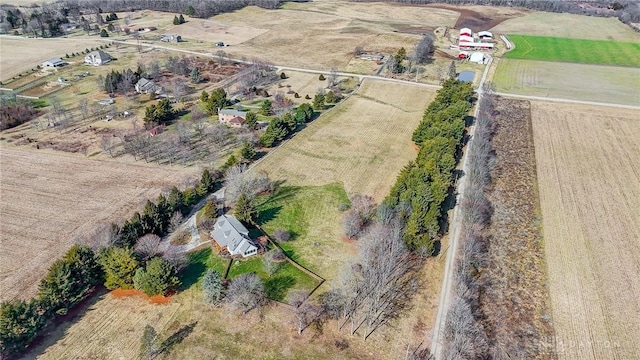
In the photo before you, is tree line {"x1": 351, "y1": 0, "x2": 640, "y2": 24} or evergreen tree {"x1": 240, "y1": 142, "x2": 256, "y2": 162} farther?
tree line {"x1": 351, "y1": 0, "x2": 640, "y2": 24}

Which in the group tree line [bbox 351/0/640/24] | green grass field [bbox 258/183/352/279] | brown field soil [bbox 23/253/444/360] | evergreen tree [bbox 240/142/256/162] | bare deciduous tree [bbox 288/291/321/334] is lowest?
brown field soil [bbox 23/253/444/360]

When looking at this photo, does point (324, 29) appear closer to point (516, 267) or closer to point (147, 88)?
point (147, 88)

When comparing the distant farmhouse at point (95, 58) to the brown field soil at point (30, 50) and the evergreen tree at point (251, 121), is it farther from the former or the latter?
the evergreen tree at point (251, 121)

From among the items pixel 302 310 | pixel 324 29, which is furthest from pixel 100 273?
pixel 324 29

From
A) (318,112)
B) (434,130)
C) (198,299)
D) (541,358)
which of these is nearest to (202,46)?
(318,112)

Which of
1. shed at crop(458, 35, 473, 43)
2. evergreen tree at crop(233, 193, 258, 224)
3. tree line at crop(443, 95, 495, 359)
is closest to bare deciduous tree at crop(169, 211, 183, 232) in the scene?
evergreen tree at crop(233, 193, 258, 224)

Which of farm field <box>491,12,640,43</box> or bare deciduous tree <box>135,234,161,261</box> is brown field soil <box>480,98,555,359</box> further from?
farm field <box>491,12,640,43</box>

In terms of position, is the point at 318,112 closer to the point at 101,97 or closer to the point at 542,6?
the point at 101,97
